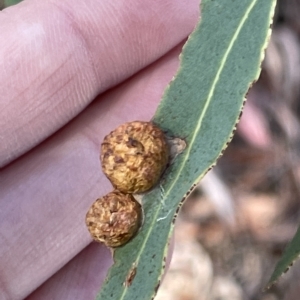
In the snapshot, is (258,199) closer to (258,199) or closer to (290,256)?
(258,199)

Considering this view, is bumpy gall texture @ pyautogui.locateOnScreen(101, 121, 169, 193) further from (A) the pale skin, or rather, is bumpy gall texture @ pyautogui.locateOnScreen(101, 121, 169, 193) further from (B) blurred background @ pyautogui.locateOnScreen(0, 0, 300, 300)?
(B) blurred background @ pyautogui.locateOnScreen(0, 0, 300, 300)

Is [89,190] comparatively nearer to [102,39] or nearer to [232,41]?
[102,39]

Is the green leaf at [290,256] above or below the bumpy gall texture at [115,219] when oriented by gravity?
below

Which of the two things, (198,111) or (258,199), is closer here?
(198,111)

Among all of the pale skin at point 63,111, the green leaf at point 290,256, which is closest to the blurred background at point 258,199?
the pale skin at point 63,111

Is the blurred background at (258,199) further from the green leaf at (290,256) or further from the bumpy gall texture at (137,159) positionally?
the bumpy gall texture at (137,159)

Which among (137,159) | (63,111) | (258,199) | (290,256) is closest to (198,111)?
(137,159)

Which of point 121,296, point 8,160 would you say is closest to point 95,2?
point 8,160
